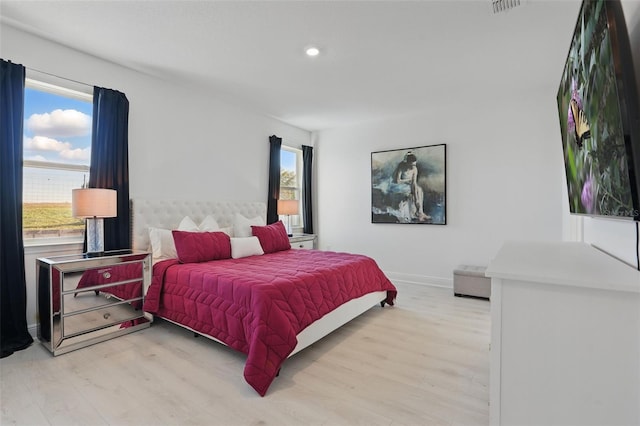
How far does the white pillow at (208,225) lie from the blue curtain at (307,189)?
2179 mm

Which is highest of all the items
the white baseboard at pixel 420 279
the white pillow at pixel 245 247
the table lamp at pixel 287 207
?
the table lamp at pixel 287 207

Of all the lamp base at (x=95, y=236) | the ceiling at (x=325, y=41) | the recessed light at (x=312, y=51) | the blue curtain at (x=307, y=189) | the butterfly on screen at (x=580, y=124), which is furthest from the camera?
the blue curtain at (x=307, y=189)

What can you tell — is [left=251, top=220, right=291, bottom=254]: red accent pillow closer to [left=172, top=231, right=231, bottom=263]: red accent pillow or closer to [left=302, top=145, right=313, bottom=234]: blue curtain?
[left=172, top=231, right=231, bottom=263]: red accent pillow

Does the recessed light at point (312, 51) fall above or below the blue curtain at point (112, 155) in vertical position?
above

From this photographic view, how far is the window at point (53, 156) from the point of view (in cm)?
294

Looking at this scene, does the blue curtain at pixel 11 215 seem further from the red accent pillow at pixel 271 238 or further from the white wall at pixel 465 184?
the white wall at pixel 465 184

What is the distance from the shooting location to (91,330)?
2.71 metres

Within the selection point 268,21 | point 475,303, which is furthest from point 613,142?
point 475,303

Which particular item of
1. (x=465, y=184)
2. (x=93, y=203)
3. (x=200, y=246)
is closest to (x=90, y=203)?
(x=93, y=203)

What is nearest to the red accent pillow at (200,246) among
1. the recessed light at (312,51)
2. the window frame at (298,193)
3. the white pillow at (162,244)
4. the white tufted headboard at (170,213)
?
the white pillow at (162,244)

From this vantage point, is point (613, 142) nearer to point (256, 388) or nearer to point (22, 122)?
point (256, 388)

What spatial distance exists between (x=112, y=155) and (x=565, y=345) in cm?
382

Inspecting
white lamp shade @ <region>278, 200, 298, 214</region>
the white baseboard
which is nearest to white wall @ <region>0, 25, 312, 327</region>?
white lamp shade @ <region>278, 200, 298, 214</region>

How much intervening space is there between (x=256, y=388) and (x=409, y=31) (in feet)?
9.73
